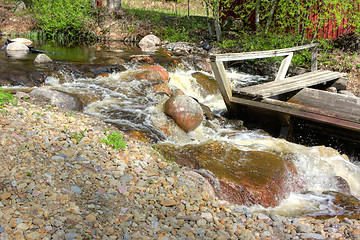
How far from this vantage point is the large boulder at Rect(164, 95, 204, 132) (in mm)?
5961

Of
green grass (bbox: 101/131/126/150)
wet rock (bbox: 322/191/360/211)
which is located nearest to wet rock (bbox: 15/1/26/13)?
green grass (bbox: 101/131/126/150)

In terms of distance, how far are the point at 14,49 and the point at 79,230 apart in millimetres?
10893

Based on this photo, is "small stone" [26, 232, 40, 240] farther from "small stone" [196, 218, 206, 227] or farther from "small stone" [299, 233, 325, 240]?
"small stone" [299, 233, 325, 240]

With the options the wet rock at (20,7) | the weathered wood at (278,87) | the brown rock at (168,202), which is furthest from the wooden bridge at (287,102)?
the wet rock at (20,7)

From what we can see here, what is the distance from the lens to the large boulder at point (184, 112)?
5.96m

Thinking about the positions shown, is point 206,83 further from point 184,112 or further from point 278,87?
point 184,112

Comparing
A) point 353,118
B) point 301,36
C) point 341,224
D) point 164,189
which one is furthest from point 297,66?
point 164,189

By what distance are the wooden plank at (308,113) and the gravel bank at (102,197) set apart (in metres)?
2.30

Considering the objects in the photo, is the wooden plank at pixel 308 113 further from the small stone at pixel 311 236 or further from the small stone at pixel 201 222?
the small stone at pixel 201 222

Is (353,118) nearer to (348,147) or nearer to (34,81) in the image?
(348,147)

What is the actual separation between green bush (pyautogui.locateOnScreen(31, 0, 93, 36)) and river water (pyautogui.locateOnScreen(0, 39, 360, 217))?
7529 millimetres

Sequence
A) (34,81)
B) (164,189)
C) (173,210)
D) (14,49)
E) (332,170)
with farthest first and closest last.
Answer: (14,49)
(34,81)
(332,170)
(164,189)
(173,210)

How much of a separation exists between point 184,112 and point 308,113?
248 cm

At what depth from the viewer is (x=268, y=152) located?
5520 mm
